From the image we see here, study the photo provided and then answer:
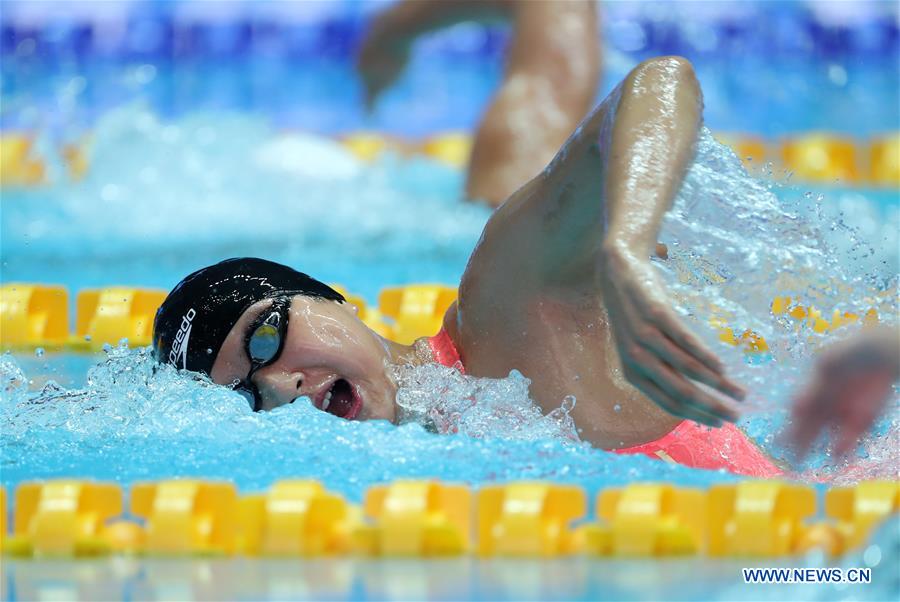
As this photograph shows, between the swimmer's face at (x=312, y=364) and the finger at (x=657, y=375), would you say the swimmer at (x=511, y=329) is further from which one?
the finger at (x=657, y=375)

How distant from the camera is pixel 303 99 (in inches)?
277

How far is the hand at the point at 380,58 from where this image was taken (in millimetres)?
4402

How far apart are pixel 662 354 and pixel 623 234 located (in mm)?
209

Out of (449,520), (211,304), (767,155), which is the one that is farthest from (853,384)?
(767,155)

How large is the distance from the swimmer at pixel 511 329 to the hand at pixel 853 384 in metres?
0.59

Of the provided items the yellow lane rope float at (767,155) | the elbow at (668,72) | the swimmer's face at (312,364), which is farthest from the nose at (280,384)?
the yellow lane rope float at (767,155)

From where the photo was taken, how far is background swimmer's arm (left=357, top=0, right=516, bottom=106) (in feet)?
14.0

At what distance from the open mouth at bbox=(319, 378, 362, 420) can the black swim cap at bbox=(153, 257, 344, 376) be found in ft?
0.54

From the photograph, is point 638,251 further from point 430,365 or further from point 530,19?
point 530,19

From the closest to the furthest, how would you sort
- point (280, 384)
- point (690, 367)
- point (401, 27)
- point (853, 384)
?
1. point (853, 384)
2. point (690, 367)
3. point (280, 384)
4. point (401, 27)

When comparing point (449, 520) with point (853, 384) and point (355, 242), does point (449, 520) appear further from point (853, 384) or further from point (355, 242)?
point (355, 242)

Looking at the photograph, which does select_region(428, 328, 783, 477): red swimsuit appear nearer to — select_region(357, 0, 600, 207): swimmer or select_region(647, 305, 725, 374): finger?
select_region(647, 305, 725, 374): finger

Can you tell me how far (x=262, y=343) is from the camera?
2182 millimetres

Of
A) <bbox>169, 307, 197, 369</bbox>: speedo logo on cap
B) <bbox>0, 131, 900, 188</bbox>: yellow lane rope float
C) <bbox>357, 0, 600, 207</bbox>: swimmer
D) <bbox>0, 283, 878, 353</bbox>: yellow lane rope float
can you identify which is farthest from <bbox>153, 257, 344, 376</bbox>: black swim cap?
<bbox>0, 131, 900, 188</bbox>: yellow lane rope float
